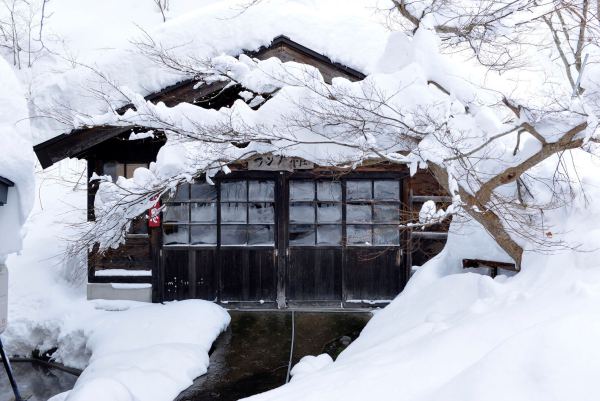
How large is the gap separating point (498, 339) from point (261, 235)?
18.3 feet

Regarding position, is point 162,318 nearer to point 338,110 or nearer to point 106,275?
point 106,275

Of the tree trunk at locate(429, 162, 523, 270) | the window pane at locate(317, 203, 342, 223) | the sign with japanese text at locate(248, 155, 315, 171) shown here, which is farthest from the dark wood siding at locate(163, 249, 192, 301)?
the tree trunk at locate(429, 162, 523, 270)

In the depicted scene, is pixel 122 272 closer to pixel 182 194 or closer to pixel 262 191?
pixel 182 194

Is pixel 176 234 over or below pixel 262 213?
below

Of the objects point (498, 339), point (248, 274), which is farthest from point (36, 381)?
point (498, 339)

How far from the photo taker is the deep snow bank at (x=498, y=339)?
2.89 meters

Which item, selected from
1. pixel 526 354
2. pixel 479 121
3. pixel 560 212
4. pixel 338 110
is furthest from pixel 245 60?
pixel 526 354

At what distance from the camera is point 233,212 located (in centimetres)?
880

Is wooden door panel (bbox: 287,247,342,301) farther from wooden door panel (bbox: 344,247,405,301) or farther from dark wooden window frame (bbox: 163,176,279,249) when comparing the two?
dark wooden window frame (bbox: 163,176,279,249)

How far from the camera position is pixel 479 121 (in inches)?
215

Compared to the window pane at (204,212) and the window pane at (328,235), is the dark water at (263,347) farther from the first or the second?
the window pane at (204,212)

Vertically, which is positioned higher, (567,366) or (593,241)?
(593,241)

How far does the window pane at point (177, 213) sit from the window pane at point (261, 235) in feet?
3.84

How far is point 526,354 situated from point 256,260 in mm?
6135
